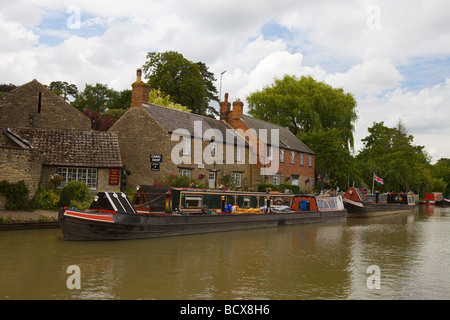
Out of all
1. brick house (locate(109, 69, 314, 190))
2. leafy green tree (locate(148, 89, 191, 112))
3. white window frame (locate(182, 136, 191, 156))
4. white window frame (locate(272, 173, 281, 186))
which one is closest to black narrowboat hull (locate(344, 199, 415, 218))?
white window frame (locate(272, 173, 281, 186))

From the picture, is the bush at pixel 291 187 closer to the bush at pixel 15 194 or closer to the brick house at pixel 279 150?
the brick house at pixel 279 150

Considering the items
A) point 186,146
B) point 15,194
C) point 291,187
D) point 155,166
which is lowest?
point 15,194

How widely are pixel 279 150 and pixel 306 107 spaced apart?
41.6ft

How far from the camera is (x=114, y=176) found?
2464 centimetres

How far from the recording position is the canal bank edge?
17391 mm

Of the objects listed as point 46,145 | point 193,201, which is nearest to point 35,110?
point 46,145

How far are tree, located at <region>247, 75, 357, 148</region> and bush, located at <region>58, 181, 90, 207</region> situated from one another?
31.6m

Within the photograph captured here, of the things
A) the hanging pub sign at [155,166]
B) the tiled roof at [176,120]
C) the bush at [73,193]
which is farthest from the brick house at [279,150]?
the bush at [73,193]

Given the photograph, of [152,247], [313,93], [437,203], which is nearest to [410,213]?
[313,93]

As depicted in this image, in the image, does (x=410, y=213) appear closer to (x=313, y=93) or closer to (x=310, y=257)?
(x=313, y=93)

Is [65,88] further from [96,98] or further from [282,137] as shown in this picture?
[282,137]

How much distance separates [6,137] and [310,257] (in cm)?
1906
